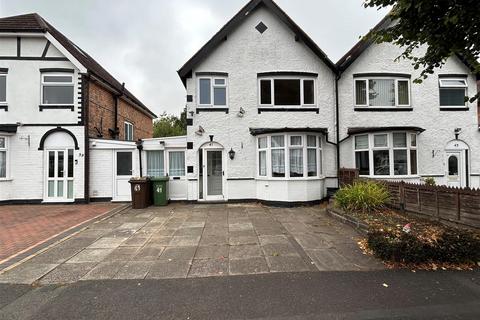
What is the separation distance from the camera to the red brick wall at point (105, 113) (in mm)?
12922

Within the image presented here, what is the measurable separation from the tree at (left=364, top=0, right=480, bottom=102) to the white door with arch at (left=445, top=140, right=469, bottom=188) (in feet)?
29.7

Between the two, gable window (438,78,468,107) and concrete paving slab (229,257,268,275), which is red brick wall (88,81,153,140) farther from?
gable window (438,78,468,107)

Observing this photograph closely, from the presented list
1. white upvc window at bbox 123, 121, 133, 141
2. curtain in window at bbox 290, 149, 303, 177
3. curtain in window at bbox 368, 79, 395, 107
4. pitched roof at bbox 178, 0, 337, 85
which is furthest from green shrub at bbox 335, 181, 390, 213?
white upvc window at bbox 123, 121, 133, 141

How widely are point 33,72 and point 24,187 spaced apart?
5.10m

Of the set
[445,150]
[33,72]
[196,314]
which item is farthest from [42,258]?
[445,150]

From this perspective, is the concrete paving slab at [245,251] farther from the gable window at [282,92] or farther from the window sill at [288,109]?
the gable window at [282,92]

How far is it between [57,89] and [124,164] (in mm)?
4468

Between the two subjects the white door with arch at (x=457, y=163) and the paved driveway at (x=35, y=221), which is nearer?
the paved driveway at (x=35, y=221)

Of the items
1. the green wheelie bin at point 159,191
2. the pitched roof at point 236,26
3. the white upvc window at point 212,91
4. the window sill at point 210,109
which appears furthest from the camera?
the white upvc window at point 212,91

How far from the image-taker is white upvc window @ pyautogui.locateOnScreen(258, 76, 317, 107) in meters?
12.3

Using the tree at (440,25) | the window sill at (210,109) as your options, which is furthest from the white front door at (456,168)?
the window sill at (210,109)

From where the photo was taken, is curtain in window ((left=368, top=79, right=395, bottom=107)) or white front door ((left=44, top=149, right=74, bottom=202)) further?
curtain in window ((left=368, top=79, right=395, bottom=107))

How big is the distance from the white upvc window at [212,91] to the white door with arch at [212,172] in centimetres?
187

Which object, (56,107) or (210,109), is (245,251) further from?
(56,107)
